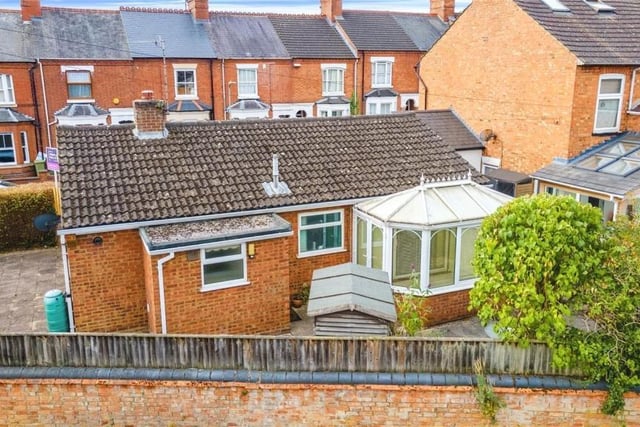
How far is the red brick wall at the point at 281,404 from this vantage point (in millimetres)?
8148

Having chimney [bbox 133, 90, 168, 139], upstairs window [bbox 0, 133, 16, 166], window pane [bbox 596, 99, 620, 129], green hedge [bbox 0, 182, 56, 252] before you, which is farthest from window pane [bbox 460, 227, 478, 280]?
upstairs window [bbox 0, 133, 16, 166]

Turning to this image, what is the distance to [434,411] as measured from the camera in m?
8.22

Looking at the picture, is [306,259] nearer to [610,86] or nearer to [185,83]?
[610,86]

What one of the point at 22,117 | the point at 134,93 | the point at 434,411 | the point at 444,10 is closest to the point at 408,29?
the point at 444,10

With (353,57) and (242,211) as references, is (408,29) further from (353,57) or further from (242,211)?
(242,211)

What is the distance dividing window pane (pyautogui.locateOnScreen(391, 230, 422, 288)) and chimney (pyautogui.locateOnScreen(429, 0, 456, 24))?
3187cm

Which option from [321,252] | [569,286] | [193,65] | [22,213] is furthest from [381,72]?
[569,286]

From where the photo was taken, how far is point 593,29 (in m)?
18.2

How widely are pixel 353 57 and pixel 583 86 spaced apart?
19396 millimetres

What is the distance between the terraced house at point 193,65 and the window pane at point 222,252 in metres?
20.6

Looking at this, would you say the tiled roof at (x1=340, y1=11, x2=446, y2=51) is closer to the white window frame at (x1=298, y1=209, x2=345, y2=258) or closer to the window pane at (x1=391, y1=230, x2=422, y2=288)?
the white window frame at (x1=298, y1=209, x2=345, y2=258)

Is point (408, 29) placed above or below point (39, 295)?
above

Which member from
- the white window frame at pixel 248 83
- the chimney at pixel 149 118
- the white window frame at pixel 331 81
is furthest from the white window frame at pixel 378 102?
the chimney at pixel 149 118

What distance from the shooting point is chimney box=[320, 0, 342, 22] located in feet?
117
